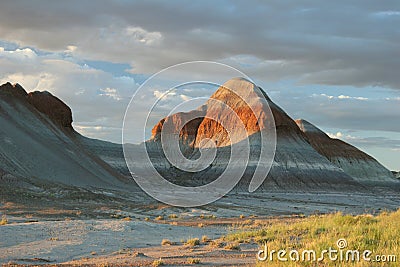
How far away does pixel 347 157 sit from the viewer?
13762 centimetres

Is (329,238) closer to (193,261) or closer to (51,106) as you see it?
(193,261)

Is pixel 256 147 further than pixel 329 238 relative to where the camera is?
Yes

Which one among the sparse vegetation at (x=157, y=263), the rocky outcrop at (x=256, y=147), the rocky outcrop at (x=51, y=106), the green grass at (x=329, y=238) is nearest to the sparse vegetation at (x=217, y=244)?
the green grass at (x=329, y=238)

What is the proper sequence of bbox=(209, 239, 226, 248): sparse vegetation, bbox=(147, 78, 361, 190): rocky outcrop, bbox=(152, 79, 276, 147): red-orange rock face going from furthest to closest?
bbox=(152, 79, 276, 147): red-orange rock face → bbox=(147, 78, 361, 190): rocky outcrop → bbox=(209, 239, 226, 248): sparse vegetation

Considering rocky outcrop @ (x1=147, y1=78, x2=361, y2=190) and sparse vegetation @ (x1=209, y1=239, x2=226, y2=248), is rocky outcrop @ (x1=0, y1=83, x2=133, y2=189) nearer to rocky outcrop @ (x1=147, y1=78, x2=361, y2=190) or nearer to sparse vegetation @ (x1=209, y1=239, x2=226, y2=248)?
rocky outcrop @ (x1=147, y1=78, x2=361, y2=190)

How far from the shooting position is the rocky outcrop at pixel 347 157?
5236 inches

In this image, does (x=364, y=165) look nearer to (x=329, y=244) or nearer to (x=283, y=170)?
(x=283, y=170)

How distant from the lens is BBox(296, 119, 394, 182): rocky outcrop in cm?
13300

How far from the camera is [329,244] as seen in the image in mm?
15453

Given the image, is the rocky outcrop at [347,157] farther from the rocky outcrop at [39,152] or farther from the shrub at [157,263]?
the shrub at [157,263]

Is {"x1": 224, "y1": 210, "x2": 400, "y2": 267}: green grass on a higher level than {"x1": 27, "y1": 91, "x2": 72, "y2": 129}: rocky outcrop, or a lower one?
lower

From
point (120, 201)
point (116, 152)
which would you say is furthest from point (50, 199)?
point (116, 152)

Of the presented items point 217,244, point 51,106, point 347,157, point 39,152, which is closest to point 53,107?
point 51,106

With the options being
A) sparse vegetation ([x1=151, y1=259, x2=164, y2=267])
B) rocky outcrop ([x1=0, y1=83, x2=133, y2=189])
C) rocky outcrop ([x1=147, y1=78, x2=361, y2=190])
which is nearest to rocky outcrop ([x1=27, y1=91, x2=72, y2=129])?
rocky outcrop ([x1=0, y1=83, x2=133, y2=189])
